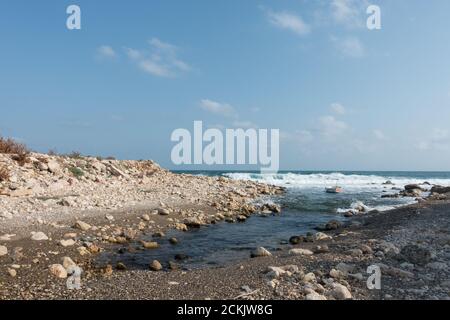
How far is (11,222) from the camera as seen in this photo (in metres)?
9.55

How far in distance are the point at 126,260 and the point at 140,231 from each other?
8.61 feet

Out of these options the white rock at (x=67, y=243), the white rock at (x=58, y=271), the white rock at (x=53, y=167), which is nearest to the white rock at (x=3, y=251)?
the white rock at (x=67, y=243)

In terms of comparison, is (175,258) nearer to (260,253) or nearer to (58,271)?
(260,253)

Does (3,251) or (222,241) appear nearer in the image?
(3,251)

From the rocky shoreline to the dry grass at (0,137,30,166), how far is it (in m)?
0.48

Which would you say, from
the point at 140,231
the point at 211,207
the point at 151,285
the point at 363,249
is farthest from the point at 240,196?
the point at 151,285

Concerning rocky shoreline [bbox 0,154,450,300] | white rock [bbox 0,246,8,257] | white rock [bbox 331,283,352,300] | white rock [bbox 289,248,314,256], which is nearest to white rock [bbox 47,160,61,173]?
rocky shoreline [bbox 0,154,450,300]

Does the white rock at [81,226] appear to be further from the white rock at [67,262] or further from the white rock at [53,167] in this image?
the white rock at [53,167]

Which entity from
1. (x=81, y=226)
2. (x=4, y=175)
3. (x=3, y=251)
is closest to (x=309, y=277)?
(x=3, y=251)

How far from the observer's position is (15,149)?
17.5 metres

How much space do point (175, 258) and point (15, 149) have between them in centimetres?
1310

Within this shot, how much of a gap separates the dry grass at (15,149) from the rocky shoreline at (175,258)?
1.59ft

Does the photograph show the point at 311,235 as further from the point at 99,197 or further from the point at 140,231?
the point at 99,197

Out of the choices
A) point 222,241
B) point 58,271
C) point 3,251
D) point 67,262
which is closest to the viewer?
point 58,271
